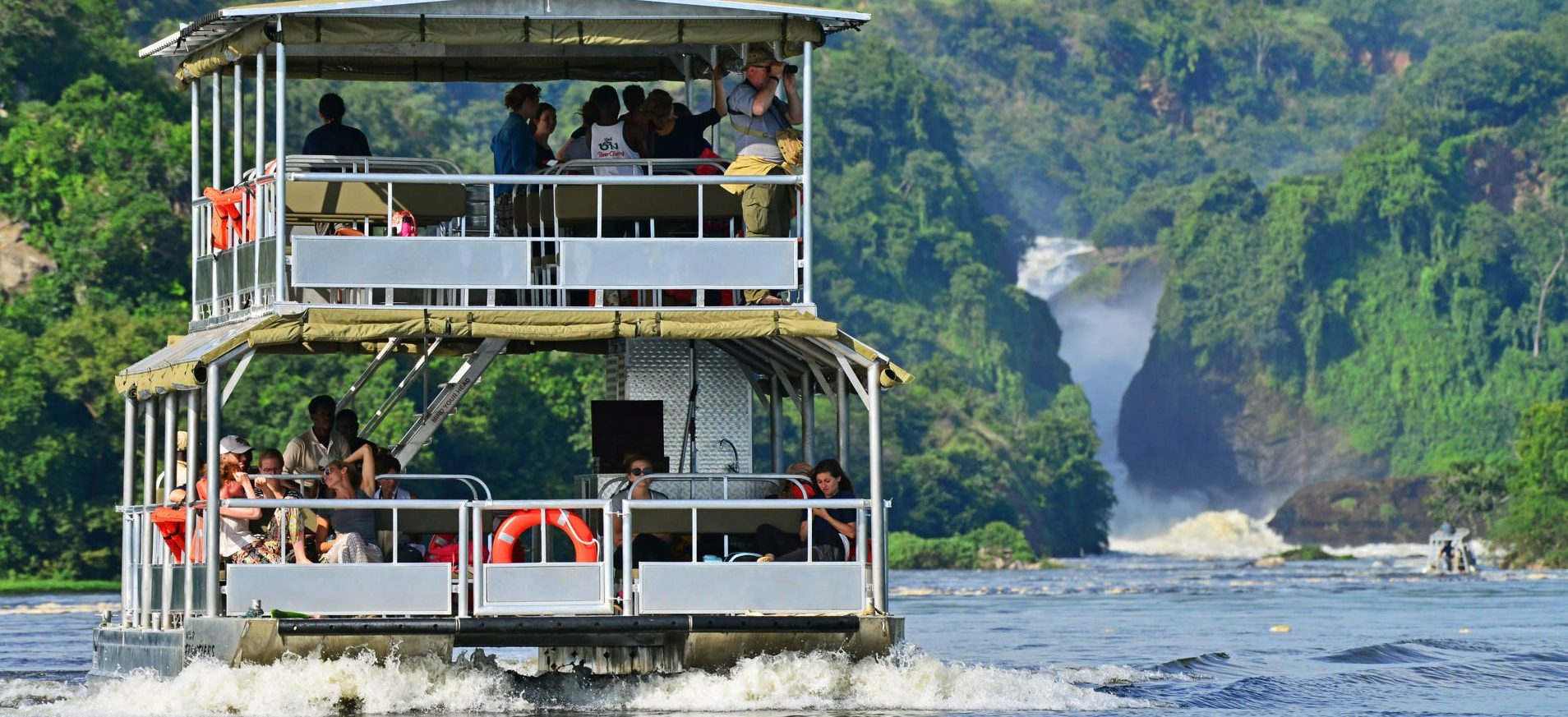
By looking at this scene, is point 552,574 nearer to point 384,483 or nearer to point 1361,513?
point 384,483

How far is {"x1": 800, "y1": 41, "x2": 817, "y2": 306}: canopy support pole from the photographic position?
21359mm

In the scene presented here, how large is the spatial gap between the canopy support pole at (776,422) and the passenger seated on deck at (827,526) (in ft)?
8.58

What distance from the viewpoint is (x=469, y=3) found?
21.5m

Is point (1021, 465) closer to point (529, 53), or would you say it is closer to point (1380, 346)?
point (1380, 346)

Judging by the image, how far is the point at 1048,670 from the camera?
3164 cm

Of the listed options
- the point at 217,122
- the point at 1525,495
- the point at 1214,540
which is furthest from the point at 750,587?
the point at 1214,540

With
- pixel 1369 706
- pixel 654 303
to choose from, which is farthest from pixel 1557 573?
pixel 654 303

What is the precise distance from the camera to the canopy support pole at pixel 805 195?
21.4 metres

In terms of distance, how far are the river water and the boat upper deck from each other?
2822 mm

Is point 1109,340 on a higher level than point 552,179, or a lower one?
higher

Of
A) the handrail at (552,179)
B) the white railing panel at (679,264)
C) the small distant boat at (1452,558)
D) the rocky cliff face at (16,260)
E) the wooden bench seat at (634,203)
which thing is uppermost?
the rocky cliff face at (16,260)

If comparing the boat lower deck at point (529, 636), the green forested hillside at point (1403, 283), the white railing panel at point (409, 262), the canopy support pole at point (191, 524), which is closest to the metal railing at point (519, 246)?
the white railing panel at point (409, 262)

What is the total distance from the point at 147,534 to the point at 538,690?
3.43m

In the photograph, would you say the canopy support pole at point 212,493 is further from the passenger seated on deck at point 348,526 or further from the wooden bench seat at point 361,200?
the wooden bench seat at point 361,200
